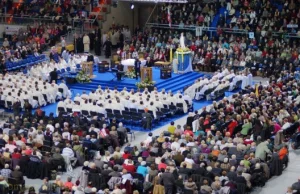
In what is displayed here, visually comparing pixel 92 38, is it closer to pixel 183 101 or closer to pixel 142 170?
pixel 183 101

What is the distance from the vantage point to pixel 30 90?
3716 cm

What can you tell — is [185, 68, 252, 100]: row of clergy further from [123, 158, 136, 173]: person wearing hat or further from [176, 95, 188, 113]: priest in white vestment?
[123, 158, 136, 173]: person wearing hat

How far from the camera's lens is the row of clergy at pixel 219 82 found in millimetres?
38188

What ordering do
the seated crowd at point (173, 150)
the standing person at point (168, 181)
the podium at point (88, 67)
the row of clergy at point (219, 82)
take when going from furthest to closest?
the podium at point (88, 67) < the row of clergy at point (219, 82) < the seated crowd at point (173, 150) < the standing person at point (168, 181)

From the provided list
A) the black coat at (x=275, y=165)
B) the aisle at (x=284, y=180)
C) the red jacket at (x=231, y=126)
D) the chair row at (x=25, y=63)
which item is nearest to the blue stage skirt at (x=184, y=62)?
the chair row at (x=25, y=63)

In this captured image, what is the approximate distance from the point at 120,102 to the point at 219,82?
6.64 m

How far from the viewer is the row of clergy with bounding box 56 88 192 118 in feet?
112

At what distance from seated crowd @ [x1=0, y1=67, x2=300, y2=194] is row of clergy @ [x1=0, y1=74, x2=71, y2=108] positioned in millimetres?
4221

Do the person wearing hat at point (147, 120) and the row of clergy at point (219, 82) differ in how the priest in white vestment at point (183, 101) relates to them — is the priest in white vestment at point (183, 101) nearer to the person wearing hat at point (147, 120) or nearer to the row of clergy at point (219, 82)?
the row of clergy at point (219, 82)

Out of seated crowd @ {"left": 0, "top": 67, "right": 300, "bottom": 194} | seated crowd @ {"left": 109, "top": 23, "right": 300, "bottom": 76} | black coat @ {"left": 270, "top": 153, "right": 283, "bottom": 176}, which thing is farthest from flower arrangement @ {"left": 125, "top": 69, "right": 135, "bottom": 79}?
black coat @ {"left": 270, "top": 153, "right": 283, "bottom": 176}

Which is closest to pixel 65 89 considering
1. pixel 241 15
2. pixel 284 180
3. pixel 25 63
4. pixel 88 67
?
pixel 88 67

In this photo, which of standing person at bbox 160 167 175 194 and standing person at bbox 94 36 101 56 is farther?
standing person at bbox 94 36 101 56

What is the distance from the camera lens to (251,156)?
26359mm

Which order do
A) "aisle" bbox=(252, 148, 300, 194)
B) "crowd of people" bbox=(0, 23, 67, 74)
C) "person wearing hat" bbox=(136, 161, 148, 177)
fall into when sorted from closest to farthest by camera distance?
"person wearing hat" bbox=(136, 161, 148, 177) → "aisle" bbox=(252, 148, 300, 194) → "crowd of people" bbox=(0, 23, 67, 74)
